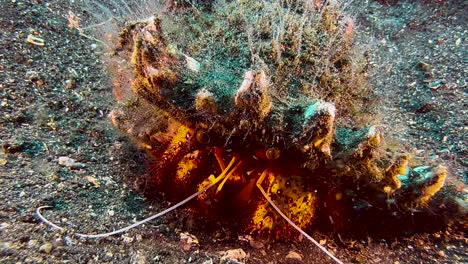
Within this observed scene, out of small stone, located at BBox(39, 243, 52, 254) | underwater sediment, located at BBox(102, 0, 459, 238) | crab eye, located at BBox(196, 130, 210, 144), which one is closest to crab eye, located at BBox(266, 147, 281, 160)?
underwater sediment, located at BBox(102, 0, 459, 238)

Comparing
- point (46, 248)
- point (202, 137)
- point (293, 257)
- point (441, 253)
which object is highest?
point (202, 137)

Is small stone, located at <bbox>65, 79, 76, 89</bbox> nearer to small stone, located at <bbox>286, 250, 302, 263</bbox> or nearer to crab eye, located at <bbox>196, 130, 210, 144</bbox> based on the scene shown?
crab eye, located at <bbox>196, 130, 210, 144</bbox>

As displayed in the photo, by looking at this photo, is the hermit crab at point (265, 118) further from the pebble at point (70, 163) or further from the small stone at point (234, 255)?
the pebble at point (70, 163)

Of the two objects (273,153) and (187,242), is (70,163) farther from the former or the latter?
(273,153)

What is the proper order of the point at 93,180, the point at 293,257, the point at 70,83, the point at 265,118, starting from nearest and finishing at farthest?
the point at 265,118 < the point at 293,257 < the point at 93,180 < the point at 70,83

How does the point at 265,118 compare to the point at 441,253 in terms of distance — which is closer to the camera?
the point at 265,118

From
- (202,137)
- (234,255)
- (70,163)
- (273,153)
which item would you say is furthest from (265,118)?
(70,163)

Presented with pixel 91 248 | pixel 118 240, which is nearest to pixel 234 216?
pixel 118 240
